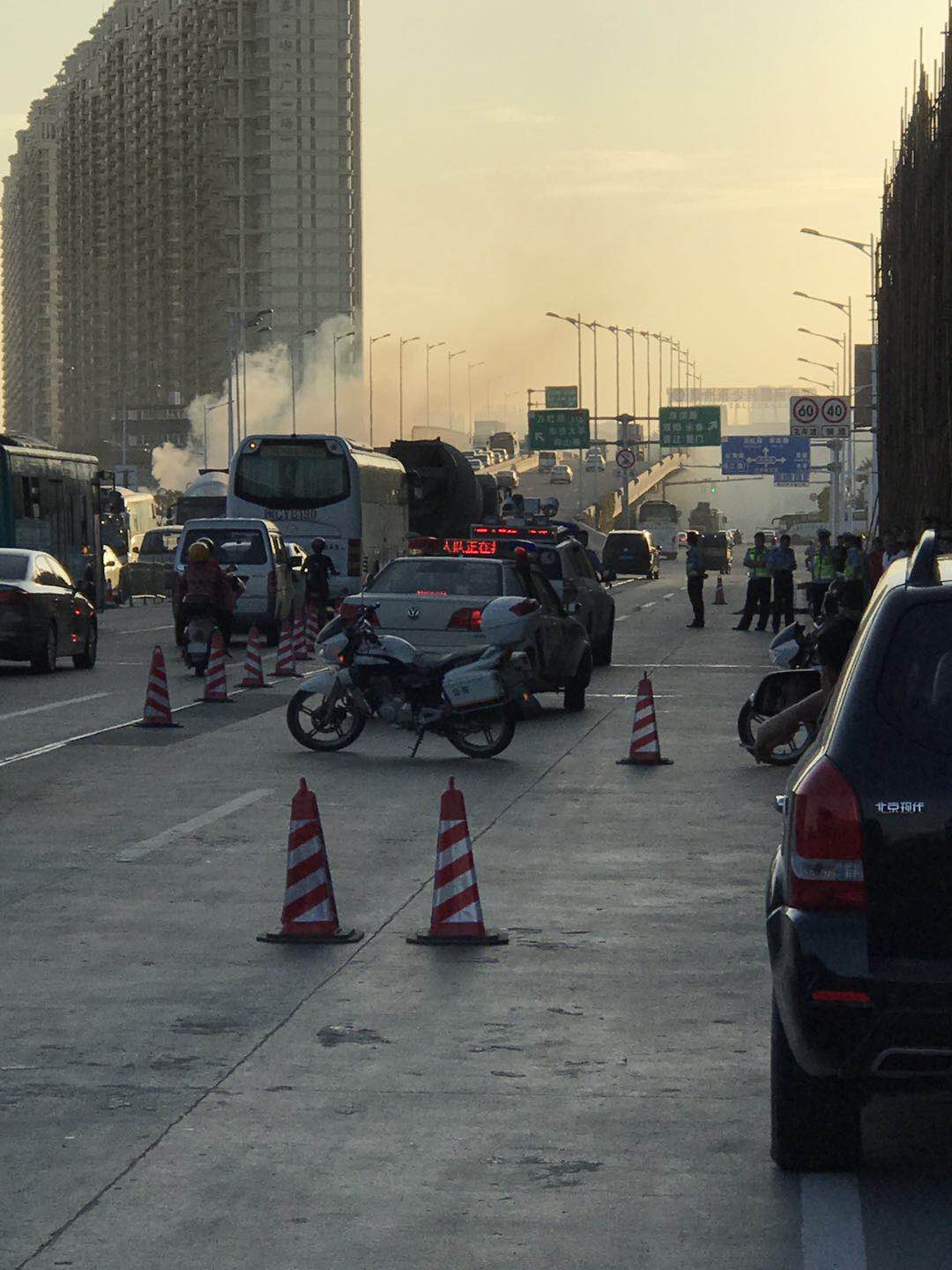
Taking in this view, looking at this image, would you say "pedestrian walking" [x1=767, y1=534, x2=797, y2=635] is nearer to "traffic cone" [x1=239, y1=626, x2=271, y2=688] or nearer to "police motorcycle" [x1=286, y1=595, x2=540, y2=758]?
"traffic cone" [x1=239, y1=626, x2=271, y2=688]

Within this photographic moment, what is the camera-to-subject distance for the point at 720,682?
28688 millimetres

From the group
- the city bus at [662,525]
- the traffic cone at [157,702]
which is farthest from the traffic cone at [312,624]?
the city bus at [662,525]

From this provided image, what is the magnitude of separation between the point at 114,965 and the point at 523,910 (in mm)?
2240

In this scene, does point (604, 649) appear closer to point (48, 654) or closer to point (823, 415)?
point (48, 654)

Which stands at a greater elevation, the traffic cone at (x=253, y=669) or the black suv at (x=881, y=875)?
the black suv at (x=881, y=875)

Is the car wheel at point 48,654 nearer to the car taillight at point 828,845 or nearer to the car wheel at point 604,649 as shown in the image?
the car wheel at point 604,649

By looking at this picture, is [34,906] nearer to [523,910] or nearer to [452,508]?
[523,910]

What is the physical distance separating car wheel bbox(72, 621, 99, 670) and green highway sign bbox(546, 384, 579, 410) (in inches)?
4803

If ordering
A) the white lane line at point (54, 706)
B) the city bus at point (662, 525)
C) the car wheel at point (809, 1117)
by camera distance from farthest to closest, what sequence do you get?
the city bus at point (662, 525), the white lane line at point (54, 706), the car wheel at point (809, 1117)

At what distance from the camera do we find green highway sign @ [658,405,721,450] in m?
126

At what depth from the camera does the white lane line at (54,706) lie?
22.4 metres

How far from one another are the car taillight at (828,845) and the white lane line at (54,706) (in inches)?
666

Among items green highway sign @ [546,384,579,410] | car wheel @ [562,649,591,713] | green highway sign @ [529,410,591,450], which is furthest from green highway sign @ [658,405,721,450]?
car wheel @ [562,649,591,713]

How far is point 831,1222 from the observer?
571cm
